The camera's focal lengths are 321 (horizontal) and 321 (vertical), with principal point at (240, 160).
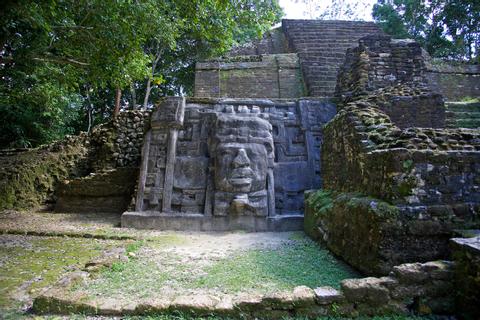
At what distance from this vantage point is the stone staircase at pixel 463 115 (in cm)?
727

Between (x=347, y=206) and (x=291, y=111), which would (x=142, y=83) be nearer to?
(x=291, y=111)

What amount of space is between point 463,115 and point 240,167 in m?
5.52

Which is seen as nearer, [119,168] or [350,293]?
[350,293]

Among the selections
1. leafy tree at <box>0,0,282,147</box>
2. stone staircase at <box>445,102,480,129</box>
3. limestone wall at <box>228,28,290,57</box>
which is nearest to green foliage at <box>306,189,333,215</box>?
stone staircase at <box>445,102,480,129</box>

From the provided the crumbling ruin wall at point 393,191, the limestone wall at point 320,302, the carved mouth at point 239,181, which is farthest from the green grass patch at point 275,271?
the carved mouth at point 239,181

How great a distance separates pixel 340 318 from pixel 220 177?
4528mm

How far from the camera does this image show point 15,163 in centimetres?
930

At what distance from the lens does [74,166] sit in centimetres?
1045

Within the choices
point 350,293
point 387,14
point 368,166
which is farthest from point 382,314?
point 387,14

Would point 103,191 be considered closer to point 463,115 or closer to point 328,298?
point 328,298

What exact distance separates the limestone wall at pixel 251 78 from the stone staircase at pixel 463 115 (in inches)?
228

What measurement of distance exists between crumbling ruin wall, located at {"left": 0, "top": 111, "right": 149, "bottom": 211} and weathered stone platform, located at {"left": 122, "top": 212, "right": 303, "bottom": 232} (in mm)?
2317

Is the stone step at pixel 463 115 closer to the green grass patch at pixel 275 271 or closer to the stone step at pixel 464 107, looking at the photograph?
the stone step at pixel 464 107

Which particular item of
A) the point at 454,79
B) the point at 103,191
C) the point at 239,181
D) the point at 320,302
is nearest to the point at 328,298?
the point at 320,302
